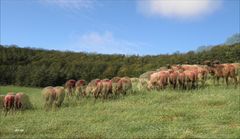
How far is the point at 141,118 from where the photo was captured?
52.7 ft

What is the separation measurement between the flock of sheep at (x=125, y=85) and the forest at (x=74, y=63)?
1380cm

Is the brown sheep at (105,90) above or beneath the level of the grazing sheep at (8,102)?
above

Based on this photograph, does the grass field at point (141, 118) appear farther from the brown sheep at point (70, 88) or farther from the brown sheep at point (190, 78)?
the brown sheep at point (70, 88)

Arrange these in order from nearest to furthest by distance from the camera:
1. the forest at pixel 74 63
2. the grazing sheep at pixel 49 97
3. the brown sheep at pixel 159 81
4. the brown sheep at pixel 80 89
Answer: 1. the grazing sheep at pixel 49 97
2. the brown sheep at pixel 159 81
3. the brown sheep at pixel 80 89
4. the forest at pixel 74 63

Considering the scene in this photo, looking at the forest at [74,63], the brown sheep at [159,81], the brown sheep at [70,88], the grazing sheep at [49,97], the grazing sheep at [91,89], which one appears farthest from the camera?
the forest at [74,63]

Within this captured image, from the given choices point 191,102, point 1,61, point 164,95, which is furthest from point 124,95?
point 1,61

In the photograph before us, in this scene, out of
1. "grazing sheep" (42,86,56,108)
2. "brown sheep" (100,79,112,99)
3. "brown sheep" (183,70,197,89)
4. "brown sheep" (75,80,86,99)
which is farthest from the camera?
"brown sheep" (75,80,86,99)

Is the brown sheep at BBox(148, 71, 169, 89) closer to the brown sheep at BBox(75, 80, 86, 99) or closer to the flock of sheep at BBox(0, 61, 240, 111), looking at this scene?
the flock of sheep at BBox(0, 61, 240, 111)

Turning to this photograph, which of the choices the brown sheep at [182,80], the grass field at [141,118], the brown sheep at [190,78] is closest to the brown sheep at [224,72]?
the brown sheep at [190,78]

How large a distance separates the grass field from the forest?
60.4 ft

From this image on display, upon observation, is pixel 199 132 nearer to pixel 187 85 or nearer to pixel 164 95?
pixel 164 95

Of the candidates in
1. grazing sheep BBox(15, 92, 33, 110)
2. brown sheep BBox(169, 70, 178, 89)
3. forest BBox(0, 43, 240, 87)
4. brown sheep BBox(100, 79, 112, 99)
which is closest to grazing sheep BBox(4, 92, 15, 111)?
grazing sheep BBox(15, 92, 33, 110)

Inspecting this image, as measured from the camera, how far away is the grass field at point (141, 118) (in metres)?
13.9

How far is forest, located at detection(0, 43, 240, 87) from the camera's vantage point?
39.6 metres
